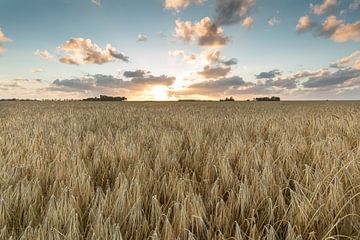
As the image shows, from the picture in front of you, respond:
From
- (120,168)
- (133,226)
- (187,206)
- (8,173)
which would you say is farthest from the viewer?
(120,168)

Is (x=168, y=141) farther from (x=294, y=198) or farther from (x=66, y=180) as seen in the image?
(x=294, y=198)

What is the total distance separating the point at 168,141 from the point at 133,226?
1.85 m

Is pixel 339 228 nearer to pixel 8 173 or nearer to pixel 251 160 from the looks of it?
pixel 251 160

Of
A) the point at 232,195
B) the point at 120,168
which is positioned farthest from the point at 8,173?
the point at 232,195

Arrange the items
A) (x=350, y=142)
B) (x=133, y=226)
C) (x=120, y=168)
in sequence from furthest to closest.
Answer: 1. (x=350, y=142)
2. (x=120, y=168)
3. (x=133, y=226)

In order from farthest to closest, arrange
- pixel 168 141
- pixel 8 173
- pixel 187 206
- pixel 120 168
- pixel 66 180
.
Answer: pixel 168 141, pixel 120 168, pixel 8 173, pixel 66 180, pixel 187 206

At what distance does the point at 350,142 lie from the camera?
10.6ft

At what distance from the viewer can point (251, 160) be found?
2.22 metres

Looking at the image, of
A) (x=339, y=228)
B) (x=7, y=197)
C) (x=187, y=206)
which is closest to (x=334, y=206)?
(x=339, y=228)

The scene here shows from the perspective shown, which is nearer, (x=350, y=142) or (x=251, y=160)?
(x=251, y=160)

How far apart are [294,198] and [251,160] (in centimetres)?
83

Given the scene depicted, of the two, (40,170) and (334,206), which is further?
(40,170)

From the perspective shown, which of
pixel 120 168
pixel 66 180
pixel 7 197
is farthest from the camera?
pixel 120 168

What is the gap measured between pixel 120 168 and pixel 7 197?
809 millimetres
